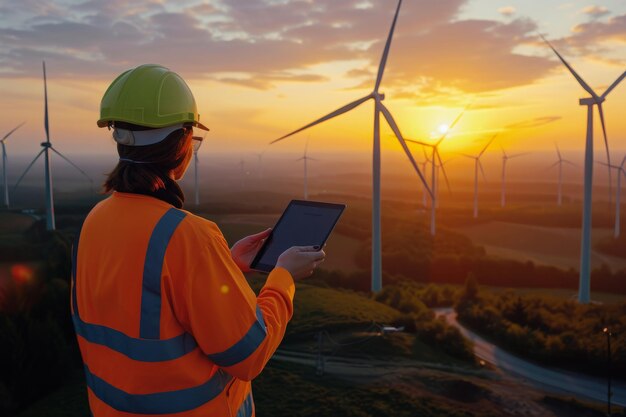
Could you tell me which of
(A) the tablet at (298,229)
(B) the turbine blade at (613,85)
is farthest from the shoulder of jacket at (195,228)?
(B) the turbine blade at (613,85)

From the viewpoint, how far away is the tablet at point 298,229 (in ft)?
12.5

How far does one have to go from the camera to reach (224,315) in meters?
2.81

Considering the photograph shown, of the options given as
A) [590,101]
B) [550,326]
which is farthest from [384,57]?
[550,326]

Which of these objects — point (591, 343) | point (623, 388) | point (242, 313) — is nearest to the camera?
point (242, 313)

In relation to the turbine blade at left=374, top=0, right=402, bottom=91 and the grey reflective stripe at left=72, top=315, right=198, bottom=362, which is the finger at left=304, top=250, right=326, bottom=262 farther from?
the turbine blade at left=374, top=0, right=402, bottom=91

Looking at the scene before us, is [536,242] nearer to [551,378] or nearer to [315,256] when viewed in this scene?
[551,378]

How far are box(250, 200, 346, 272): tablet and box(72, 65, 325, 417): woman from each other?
1.91ft

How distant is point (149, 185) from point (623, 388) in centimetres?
2733

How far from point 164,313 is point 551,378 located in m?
26.6

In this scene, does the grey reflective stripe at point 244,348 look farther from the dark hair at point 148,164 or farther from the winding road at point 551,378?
the winding road at point 551,378

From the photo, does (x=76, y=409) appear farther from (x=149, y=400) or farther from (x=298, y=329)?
(x=149, y=400)

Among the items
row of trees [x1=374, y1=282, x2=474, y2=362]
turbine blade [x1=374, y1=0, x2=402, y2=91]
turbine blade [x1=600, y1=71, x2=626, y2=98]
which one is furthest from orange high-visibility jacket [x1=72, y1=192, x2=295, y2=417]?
turbine blade [x1=600, y1=71, x2=626, y2=98]

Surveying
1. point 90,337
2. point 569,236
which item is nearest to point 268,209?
point 569,236

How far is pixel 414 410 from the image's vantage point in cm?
1794
